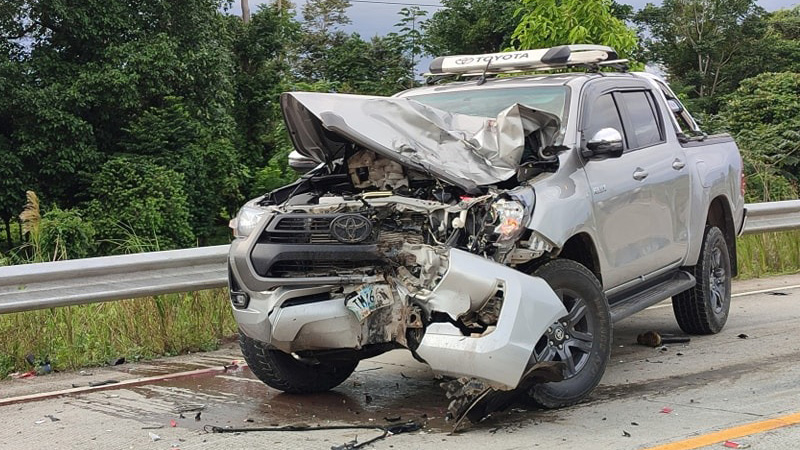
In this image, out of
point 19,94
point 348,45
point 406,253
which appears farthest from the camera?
point 348,45

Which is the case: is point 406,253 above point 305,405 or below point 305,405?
above

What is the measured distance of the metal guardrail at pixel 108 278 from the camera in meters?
7.34

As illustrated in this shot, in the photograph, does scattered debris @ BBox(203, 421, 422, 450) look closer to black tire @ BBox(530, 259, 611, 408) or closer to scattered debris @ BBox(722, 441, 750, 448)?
black tire @ BBox(530, 259, 611, 408)

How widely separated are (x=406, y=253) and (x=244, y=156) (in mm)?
31958

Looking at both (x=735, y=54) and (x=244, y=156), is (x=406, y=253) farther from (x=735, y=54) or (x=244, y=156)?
(x=735, y=54)

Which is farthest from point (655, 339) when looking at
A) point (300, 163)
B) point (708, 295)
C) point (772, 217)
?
point (772, 217)

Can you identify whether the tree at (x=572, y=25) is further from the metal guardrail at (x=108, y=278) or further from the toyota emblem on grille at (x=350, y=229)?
the toyota emblem on grille at (x=350, y=229)

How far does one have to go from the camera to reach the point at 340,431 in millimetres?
5652

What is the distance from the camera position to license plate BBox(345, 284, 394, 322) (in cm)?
555

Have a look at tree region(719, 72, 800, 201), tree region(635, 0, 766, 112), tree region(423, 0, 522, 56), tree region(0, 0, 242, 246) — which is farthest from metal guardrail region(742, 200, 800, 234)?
tree region(635, 0, 766, 112)

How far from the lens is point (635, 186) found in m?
7.04

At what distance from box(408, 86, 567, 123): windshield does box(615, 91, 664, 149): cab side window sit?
2.50 ft

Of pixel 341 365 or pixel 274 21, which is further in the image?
pixel 274 21

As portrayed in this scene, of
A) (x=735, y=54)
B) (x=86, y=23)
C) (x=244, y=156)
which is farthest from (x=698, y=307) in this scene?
(x=735, y=54)
